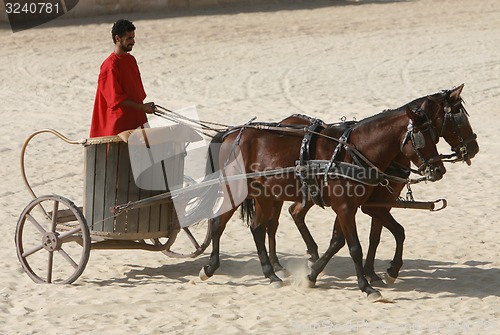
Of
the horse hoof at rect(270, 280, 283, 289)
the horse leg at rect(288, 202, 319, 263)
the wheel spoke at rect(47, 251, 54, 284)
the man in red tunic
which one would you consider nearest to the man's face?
the man in red tunic

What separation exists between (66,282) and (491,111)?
29.0 ft

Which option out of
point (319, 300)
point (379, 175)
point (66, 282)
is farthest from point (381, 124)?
point (66, 282)

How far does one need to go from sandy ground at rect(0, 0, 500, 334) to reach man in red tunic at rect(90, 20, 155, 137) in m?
1.34

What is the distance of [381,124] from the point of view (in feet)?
26.3

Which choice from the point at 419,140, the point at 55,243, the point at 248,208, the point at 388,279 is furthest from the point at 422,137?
the point at 55,243

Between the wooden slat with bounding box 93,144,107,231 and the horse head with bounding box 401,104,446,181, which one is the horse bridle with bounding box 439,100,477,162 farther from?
the wooden slat with bounding box 93,144,107,231

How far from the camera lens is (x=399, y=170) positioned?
26.9 ft

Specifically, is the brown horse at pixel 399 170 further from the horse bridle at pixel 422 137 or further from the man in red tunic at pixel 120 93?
the man in red tunic at pixel 120 93

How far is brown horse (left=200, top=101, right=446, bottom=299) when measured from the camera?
7812 mm

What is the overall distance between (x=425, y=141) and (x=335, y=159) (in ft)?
2.42

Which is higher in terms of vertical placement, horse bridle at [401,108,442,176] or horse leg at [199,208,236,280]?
horse bridle at [401,108,442,176]

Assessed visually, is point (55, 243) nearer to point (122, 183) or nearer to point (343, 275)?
point (122, 183)

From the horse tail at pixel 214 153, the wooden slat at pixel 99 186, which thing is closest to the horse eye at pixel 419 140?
the horse tail at pixel 214 153

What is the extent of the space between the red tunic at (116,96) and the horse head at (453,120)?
7.84 ft
